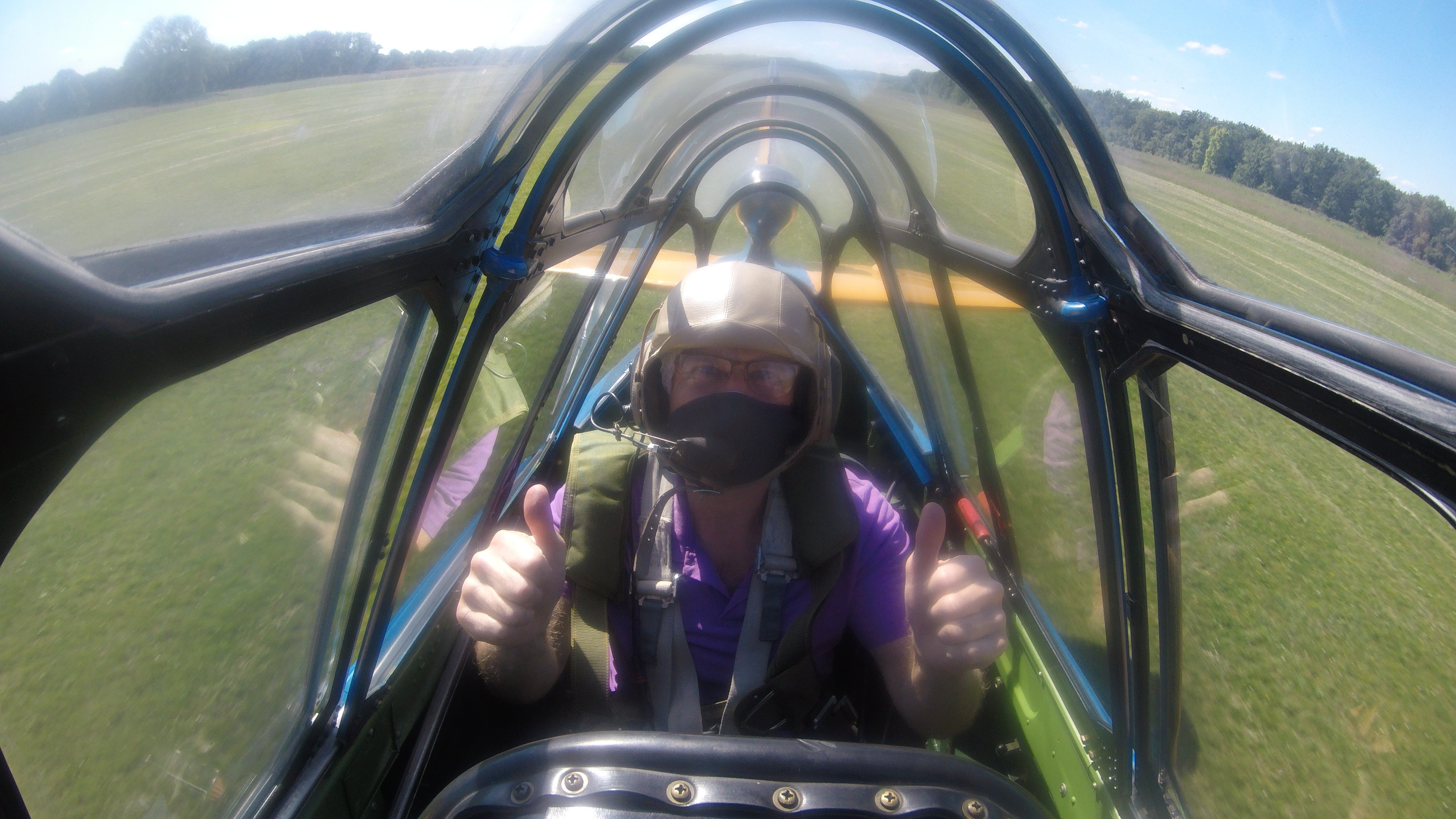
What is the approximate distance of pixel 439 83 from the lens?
139 cm

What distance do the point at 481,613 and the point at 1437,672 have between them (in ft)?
5.35

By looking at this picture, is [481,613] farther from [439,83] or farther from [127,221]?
[439,83]

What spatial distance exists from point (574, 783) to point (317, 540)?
2.26 feet

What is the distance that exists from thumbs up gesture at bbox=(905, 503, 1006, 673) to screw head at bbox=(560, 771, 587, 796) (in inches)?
27.7

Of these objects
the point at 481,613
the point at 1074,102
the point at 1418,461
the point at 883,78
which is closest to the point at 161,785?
the point at 481,613

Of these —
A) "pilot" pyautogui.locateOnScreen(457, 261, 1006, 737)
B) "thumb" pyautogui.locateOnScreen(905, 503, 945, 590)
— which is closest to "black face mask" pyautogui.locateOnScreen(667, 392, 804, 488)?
"pilot" pyautogui.locateOnScreen(457, 261, 1006, 737)

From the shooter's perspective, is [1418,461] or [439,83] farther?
[439,83]

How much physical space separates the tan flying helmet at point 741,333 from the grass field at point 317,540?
0.57 m

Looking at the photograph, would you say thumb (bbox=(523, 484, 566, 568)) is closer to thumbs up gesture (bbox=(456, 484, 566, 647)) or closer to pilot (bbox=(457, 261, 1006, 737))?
thumbs up gesture (bbox=(456, 484, 566, 647))

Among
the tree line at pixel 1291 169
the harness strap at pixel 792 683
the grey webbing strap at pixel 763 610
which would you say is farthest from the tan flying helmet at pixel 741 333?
the tree line at pixel 1291 169

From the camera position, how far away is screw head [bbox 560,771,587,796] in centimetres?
110

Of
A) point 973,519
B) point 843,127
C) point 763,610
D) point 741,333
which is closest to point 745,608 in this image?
point 763,610

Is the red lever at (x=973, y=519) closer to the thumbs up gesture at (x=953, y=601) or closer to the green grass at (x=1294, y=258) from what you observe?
the thumbs up gesture at (x=953, y=601)

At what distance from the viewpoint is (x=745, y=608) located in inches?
69.7
